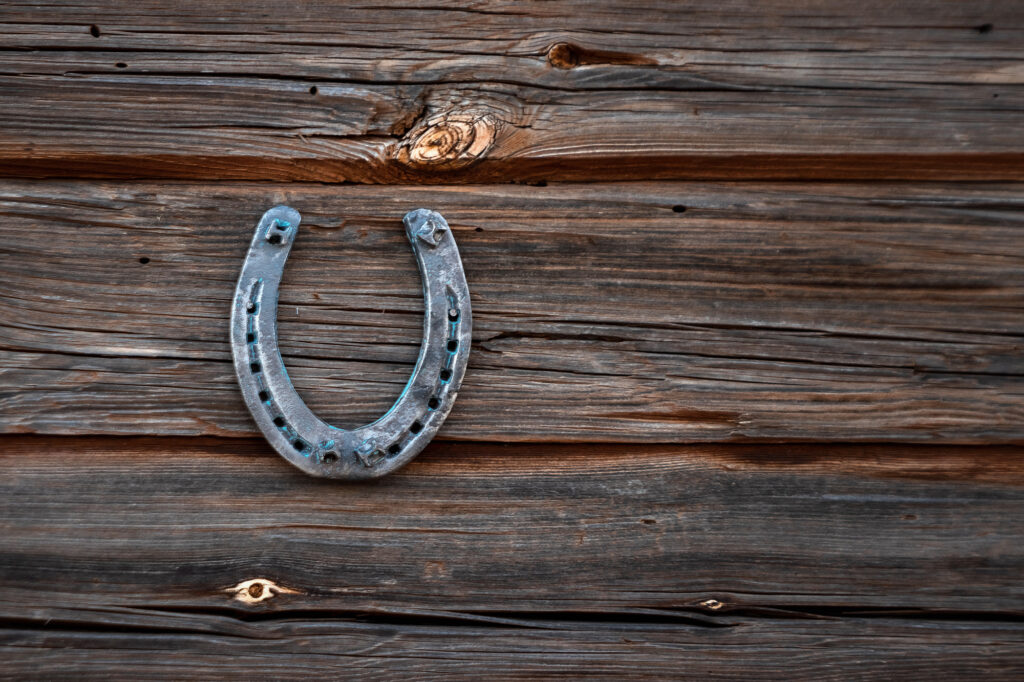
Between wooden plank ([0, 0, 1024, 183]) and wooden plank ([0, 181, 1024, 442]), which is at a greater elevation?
wooden plank ([0, 0, 1024, 183])

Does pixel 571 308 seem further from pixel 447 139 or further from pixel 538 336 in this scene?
pixel 447 139

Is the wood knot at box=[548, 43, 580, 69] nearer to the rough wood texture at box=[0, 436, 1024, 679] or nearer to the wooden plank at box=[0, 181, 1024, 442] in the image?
the wooden plank at box=[0, 181, 1024, 442]

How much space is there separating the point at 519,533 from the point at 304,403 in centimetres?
36

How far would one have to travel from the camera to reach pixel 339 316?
102 centimetres

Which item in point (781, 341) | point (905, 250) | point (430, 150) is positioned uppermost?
point (430, 150)

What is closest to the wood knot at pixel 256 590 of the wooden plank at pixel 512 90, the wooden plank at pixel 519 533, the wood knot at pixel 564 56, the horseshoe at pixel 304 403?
the wooden plank at pixel 519 533

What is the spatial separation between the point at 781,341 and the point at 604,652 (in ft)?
1.72

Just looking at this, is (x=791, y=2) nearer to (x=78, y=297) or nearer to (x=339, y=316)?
(x=339, y=316)

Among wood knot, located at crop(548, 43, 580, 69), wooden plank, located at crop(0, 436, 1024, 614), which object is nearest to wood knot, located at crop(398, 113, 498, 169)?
wood knot, located at crop(548, 43, 580, 69)

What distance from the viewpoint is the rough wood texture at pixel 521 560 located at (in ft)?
3.30

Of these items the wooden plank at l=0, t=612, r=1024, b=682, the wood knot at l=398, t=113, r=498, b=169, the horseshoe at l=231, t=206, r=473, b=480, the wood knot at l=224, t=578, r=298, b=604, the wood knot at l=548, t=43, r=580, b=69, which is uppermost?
the wood knot at l=548, t=43, r=580, b=69

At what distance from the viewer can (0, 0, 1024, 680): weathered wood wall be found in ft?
3.29

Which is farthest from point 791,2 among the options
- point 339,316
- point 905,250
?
point 339,316

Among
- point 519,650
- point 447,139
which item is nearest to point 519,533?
point 519,650
